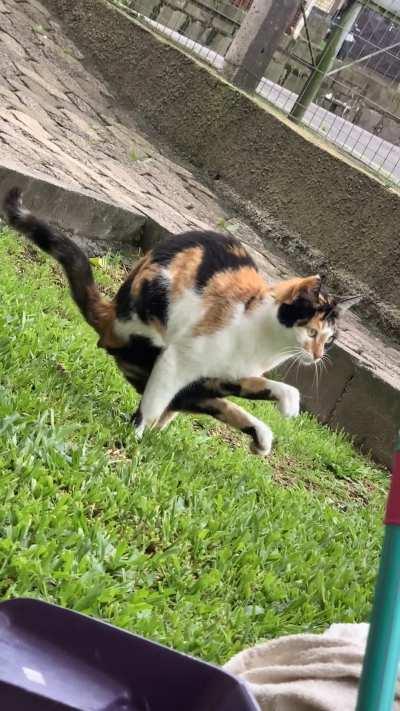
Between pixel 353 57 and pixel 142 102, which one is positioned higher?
pixel 353 57

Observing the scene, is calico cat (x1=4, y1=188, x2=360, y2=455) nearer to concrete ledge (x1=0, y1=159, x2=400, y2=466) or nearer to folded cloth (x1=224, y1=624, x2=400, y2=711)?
folded cloth (x1=224, y1=624, x2=400, y2=711)

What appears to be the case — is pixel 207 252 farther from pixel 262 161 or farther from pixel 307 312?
pixel 262 161

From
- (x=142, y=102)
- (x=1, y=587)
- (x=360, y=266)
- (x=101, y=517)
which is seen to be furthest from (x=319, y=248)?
(x=1, y=587)

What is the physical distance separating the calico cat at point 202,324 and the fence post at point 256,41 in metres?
5.58

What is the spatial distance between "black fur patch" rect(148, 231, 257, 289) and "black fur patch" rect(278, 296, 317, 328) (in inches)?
13.4

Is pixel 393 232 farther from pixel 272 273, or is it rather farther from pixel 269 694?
pixel 269 694

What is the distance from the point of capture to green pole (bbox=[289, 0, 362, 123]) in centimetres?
890

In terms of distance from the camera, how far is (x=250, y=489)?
4.15 meters

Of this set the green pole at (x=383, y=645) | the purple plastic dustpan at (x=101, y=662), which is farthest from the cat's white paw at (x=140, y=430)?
the green pole at (x=383, y=645)

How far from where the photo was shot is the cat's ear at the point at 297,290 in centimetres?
404

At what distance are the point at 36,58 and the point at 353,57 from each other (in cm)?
347

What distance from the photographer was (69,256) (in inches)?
165

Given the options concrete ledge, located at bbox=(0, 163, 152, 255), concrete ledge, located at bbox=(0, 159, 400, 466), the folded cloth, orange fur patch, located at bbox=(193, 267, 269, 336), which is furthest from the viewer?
concrete ledge, located at bbox=(0, 159, 400, 466)

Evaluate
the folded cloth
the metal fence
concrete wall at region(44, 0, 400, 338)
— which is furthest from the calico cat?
the metal fence
